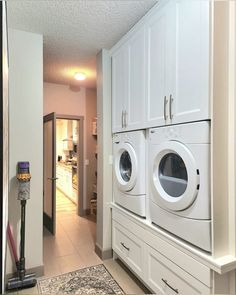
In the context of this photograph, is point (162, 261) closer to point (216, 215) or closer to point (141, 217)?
point (141, 217)

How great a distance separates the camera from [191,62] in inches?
55.8

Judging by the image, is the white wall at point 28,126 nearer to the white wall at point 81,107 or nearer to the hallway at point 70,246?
the hallway at point 70,246

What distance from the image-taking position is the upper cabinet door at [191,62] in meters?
1.31

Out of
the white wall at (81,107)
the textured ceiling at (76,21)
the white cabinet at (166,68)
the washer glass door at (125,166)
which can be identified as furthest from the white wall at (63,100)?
the washer glass door at (125,166)

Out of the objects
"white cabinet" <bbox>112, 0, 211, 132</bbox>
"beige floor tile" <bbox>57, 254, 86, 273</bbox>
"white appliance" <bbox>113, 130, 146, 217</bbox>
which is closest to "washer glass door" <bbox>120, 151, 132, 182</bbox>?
"white appliance" <bbox>113, 130, 146, 217</bbox>

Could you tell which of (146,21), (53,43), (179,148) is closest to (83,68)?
(53,43)

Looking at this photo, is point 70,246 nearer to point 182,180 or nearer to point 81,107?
point 182,180

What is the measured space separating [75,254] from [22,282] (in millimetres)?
781

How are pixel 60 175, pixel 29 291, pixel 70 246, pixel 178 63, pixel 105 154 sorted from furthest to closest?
pixel 60 175 < pixel 70 246 < pixel 105 154 < pixel 29 291 < pixel 178 63

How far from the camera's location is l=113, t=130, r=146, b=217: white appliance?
1990 mm

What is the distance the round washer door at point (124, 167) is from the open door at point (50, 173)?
4.93 ft

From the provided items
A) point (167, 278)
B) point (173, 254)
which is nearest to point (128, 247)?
point (167, 278)

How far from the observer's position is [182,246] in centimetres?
148

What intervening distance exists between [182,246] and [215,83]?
3.71ft
